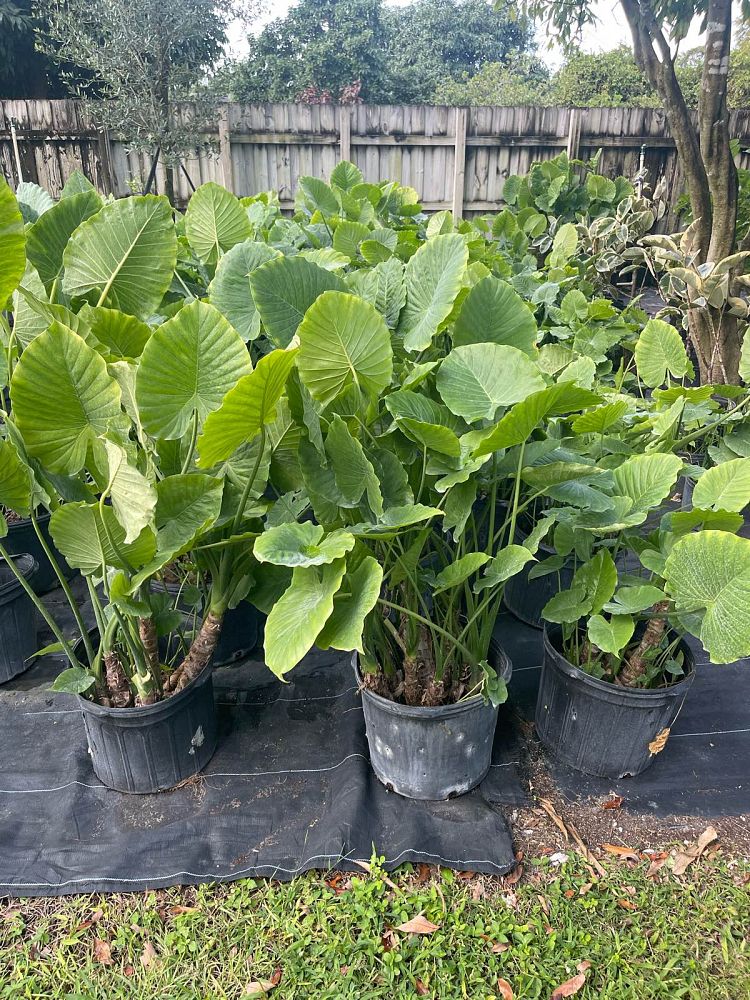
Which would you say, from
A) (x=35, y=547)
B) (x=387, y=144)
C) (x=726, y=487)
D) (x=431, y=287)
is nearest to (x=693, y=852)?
(x=726, y=487)

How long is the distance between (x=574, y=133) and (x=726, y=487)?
6177 millimetres

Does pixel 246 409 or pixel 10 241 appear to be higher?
pixel 10 241

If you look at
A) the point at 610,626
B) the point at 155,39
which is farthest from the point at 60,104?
the point at 610,626

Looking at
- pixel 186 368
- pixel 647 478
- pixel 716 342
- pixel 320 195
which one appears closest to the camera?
pixel 186 368

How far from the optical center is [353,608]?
1.03m

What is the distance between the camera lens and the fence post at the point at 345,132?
20.3 feet

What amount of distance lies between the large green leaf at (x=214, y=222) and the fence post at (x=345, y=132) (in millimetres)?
5210

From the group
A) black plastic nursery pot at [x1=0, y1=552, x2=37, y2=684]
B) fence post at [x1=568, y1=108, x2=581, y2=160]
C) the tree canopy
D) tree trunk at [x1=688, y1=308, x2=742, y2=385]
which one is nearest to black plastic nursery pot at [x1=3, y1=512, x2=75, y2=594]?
black plastic nursery pot at [x1=0, y1=552, x2=37, y2=684]

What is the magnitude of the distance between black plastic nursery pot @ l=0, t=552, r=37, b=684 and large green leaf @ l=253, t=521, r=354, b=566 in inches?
46.1

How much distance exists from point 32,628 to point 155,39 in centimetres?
675

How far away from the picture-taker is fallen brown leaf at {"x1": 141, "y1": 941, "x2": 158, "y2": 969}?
1177 mm

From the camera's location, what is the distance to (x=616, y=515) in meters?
1.25

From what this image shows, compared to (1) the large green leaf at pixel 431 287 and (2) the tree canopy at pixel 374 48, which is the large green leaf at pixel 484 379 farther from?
(2) the tree canopy at pixel 374 48

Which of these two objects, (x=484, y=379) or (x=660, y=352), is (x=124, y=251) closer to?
(x=484, y=379)
